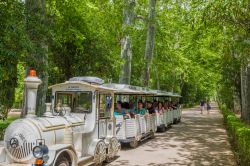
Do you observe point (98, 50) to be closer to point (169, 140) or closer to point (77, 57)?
point (77, 57)

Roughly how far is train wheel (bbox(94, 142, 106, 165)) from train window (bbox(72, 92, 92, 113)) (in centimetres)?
110

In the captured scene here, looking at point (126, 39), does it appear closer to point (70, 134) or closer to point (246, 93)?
point (246, 93)

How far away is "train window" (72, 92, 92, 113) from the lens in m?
9.76

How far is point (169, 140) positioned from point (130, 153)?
15.2 ft

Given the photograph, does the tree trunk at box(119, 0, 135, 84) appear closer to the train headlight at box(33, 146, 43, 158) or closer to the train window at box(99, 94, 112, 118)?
the train window at box(99, 94, 112, 118)

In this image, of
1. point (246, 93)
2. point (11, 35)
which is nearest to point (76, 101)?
point (11, 35)

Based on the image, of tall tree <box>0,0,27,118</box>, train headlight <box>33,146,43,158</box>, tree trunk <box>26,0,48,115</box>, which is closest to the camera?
train headlight <box>33,146,43,158</box>

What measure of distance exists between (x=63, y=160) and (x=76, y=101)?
2777mm

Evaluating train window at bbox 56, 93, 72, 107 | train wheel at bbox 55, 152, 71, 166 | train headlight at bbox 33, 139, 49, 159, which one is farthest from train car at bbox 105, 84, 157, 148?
train headlight at bbox 33, 139, 49, 159

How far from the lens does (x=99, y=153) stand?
9.48m

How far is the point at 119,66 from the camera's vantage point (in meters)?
21.7

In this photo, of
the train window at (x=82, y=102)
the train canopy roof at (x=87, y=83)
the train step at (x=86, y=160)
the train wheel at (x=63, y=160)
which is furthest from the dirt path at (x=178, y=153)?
the train wheel at (x=63, y=160)

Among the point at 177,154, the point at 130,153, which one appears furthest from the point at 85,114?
the point at 177,154

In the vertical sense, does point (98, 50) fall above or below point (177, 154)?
above
